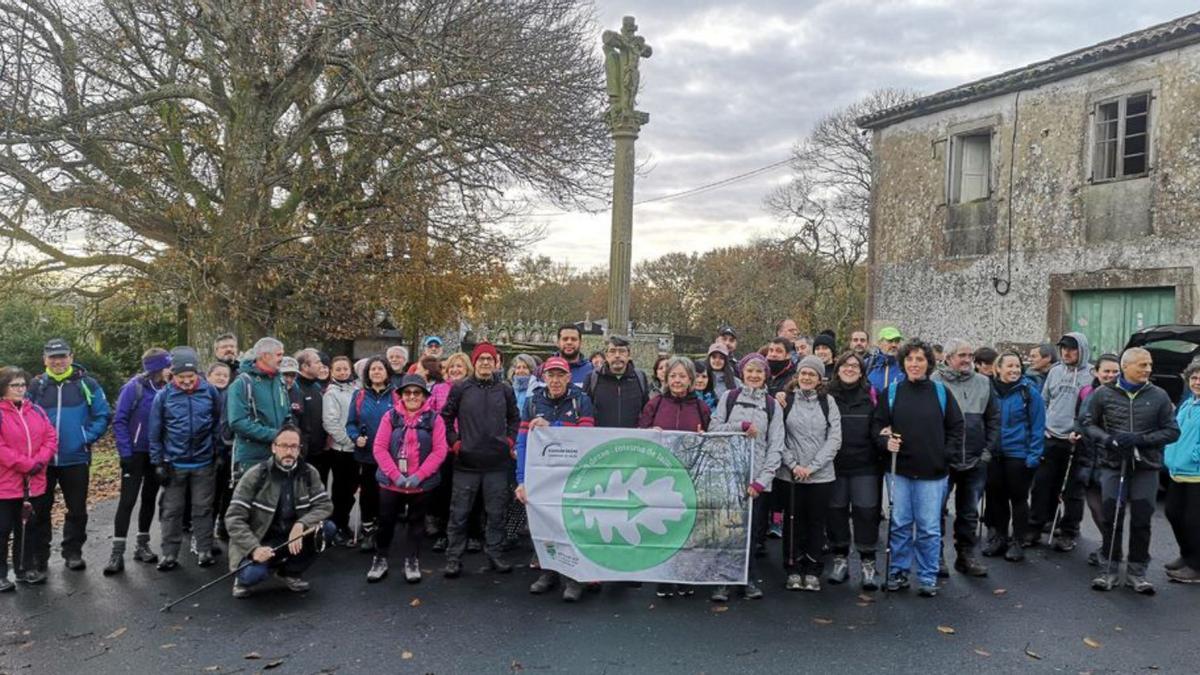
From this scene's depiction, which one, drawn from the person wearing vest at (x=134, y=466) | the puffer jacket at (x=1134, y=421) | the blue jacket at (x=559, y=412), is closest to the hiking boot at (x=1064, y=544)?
the puffer jacket at (x=1134, y=421)

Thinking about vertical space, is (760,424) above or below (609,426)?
above

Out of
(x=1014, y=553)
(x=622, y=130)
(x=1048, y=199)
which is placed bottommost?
(x=1014, y=553)

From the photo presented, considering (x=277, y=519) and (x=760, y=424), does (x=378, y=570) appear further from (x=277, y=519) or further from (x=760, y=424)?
(x=760, y=424)

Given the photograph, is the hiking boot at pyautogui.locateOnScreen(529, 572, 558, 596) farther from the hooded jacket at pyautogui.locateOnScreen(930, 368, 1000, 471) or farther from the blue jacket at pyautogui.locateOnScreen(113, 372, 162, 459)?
the blue jacket at pyautogui.locateOnScreen(113, 372, 162, 459)

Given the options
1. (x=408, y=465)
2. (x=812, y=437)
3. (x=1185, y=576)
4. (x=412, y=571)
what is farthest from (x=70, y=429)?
(x=1185, y=576)

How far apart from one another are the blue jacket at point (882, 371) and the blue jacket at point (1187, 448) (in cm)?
222

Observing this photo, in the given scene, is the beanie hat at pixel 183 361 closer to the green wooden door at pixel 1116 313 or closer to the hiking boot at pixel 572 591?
the hiking boot at pixel 572 591

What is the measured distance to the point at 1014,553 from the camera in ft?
21.0

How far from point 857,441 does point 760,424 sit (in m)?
0.75

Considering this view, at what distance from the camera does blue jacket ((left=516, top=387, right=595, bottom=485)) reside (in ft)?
19.1

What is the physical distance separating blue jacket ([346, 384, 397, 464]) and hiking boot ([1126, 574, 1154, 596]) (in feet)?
19.7

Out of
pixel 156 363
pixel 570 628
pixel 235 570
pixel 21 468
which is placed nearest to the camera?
pixel 570 628

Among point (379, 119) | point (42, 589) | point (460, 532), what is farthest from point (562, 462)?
point (379, 119)

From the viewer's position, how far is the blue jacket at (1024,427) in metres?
6.38
